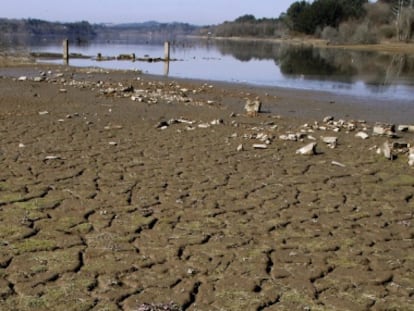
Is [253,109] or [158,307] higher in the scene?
[253,109]

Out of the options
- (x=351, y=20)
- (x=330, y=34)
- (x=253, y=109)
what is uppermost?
(x=351, y=20)

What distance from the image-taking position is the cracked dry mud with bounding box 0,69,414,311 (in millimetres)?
4277

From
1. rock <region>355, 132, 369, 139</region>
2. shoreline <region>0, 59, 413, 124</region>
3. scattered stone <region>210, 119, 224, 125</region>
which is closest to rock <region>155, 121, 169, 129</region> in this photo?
scattered stone <region>210, 119, 224, 125</region>

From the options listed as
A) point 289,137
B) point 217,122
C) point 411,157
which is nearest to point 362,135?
point 289,137

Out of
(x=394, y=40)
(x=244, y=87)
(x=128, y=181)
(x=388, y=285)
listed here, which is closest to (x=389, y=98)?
(x=244, y=87)

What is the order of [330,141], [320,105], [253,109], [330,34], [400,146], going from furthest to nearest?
→ [330,34] < [320,105] < [253,109] < [330,141] < [400,146]

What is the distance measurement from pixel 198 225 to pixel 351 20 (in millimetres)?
110658

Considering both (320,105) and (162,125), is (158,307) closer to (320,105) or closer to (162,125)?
(162,125)

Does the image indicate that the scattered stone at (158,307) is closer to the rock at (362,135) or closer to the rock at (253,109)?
the rock at (362,135)

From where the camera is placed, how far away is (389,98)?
65.9ft

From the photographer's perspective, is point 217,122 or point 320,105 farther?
point 320,105

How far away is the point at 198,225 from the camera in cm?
572

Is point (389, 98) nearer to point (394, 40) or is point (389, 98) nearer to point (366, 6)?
point (394, 40)

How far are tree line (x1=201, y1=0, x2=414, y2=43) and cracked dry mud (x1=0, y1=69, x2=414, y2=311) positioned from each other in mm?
84867
